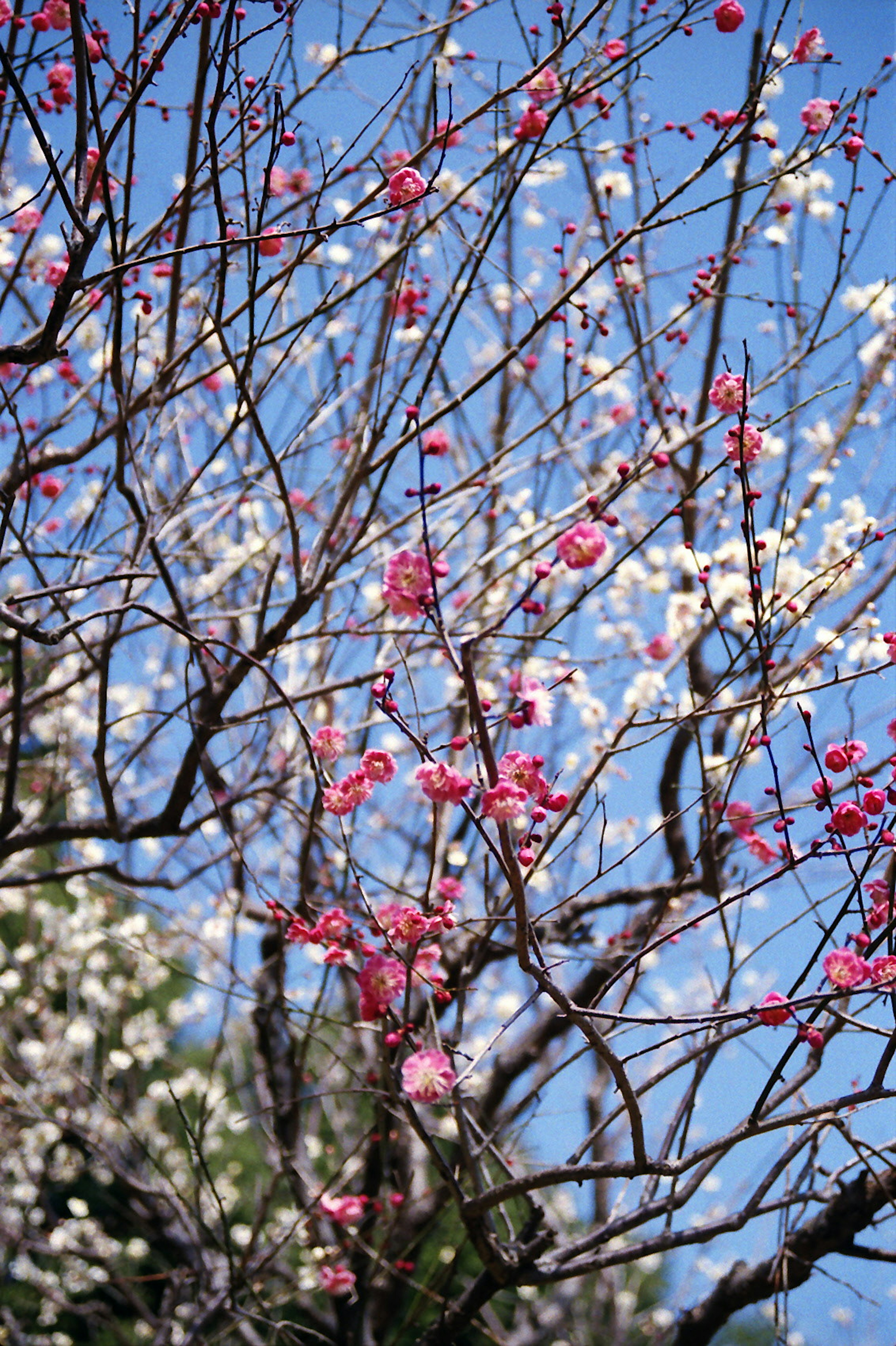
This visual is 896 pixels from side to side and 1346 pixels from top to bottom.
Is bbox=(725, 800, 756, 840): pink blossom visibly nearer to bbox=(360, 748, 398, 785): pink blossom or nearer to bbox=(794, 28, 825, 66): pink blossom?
bbox=(360, 748, 398, 785): pink blossom

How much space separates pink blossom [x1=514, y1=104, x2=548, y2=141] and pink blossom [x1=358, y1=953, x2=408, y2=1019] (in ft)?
6.39

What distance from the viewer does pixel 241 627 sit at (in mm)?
4125

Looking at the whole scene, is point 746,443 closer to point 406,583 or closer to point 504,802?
point 406,583

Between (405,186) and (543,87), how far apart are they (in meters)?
0.91

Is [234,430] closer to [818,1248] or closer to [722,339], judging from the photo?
[722,339]

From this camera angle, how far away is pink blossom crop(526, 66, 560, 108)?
8.71 feet

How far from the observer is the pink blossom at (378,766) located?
205 centimetres

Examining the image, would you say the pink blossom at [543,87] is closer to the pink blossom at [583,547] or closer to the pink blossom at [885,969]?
the pink blossom at [583,547]

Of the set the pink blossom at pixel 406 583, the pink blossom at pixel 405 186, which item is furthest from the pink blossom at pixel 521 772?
the pink blossom at pixel 405 186

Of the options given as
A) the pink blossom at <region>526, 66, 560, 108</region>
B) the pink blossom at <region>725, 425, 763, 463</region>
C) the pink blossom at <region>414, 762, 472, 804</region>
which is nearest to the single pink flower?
the pink blossom at <region>414, 762, 472, 804</region>

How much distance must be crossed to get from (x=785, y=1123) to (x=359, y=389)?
2.80 meters

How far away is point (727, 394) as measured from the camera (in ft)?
7.18

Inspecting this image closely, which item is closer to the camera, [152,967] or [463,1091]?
[463,1091]

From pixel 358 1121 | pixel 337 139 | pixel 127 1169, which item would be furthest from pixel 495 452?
pixel 358 1121
